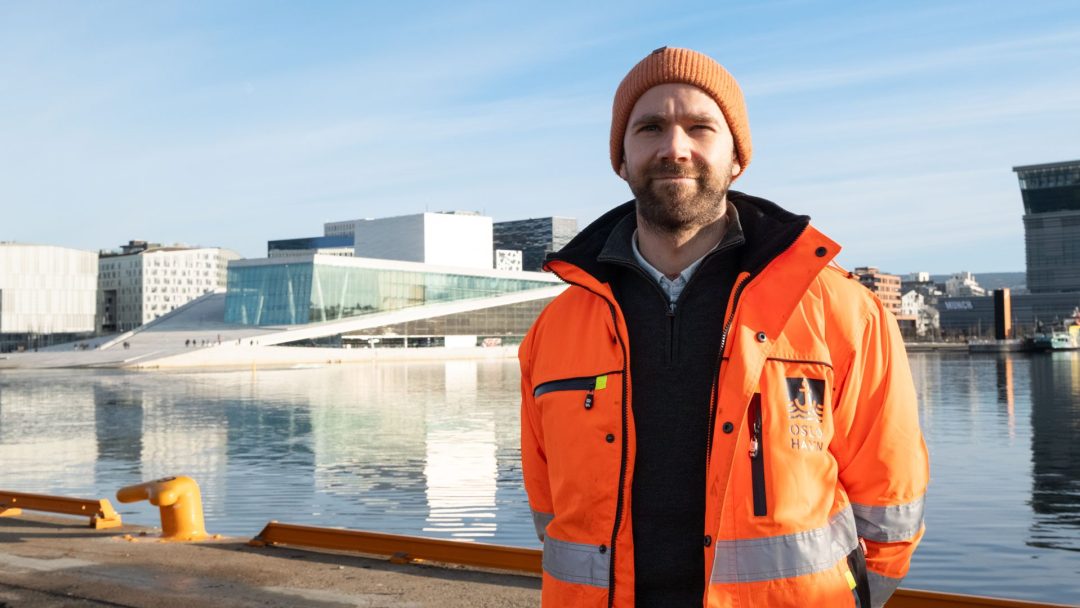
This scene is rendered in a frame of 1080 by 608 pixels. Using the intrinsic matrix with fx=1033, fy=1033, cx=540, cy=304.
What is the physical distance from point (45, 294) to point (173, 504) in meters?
122

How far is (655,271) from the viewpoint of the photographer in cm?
286

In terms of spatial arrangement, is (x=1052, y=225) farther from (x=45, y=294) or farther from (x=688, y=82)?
(x=688, y=82)

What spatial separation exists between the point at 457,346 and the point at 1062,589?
300ft

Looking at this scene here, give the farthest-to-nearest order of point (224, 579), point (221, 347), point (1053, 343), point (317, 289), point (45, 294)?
point (45, 294)
point (1053, 343)
point (317, 289)
point (221, 347)
point (224, 579)

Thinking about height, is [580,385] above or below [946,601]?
above

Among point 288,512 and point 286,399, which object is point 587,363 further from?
point 286,399

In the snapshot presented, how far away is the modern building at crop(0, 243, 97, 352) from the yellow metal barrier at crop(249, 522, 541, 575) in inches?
4718

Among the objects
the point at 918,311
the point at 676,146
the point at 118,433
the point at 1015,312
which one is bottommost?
the point at 118,433

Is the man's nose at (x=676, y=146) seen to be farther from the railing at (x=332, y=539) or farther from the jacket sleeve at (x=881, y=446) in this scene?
the railing at (x=332, y=539)

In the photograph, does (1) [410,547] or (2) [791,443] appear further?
(1) [410,547]

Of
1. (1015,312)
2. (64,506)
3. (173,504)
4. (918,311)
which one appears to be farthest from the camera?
(918,311)

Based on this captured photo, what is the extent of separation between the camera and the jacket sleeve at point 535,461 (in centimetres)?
303

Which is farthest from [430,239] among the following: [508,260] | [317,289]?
[508,260]

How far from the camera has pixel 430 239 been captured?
117 metres
